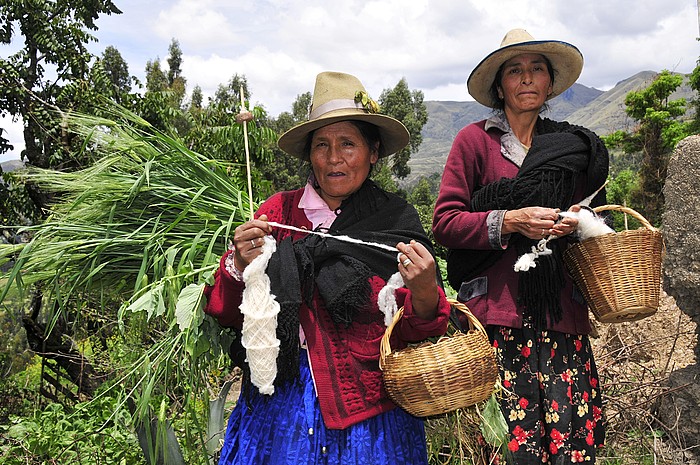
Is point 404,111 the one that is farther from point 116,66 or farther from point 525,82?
point 525,82

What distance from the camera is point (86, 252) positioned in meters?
2.20

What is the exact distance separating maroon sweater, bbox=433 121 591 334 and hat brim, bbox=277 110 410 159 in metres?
0.22

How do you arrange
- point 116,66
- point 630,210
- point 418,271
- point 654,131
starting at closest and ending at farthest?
point 418,271 < point 630,210 < point 654,131 < point 116,66

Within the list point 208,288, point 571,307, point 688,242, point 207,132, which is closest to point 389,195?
point 208,288

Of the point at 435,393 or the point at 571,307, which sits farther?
the point at 571,307

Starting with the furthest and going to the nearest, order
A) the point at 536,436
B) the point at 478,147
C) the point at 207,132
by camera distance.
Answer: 1. the point at 207,132
2. the point at 478,147
3. the point at 536,436

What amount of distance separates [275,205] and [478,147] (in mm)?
771

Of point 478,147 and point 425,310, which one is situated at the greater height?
point 478,147

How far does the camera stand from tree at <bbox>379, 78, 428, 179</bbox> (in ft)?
74.4

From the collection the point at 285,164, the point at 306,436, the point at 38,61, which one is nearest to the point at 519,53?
the point at 306,436

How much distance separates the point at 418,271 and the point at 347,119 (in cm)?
57

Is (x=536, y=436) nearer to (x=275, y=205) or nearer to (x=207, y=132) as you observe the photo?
(x=275, y=205)

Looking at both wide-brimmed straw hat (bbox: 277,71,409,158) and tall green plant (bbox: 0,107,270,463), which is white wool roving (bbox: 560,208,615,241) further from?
tall green plant (bbox: 0,107,270,463)

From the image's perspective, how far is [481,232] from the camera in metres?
1.97
